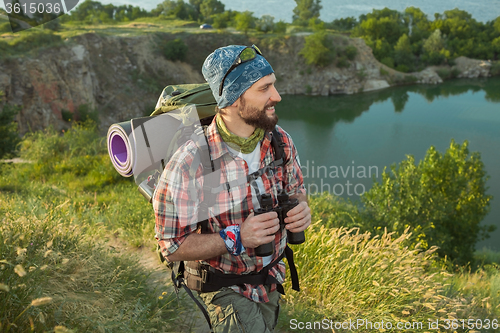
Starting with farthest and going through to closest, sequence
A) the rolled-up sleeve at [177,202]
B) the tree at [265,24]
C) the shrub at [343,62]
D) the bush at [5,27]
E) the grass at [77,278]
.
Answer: the tree at [265,24] → the shrub at [343,62] → the bush at [5,27] → the grass at [77,278] → the rolled-up sleeve at [177,202]

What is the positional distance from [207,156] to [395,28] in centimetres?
6739

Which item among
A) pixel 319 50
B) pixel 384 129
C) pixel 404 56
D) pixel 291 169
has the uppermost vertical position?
pixel 319 50

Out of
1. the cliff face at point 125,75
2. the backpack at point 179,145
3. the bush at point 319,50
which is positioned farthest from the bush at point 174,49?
the backpack at point 179,145

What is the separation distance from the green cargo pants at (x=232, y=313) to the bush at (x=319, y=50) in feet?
148

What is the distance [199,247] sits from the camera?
1812 millimetres

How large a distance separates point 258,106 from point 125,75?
118 feet

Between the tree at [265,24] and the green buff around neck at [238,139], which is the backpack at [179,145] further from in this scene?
the tree at [265,24]

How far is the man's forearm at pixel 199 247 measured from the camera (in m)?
1.81

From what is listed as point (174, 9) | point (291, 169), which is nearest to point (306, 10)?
point (174, 9)

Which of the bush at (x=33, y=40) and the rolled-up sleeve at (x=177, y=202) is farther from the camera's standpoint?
the bush at (x=33, y=40)

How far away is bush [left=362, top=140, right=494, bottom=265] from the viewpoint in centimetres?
954

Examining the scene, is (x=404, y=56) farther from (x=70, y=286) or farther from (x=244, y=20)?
(x=70, y=286)

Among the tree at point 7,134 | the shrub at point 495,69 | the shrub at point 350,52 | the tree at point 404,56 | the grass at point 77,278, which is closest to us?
the grass at point 77,278

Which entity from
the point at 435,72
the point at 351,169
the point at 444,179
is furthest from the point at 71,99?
the point at 435,72
